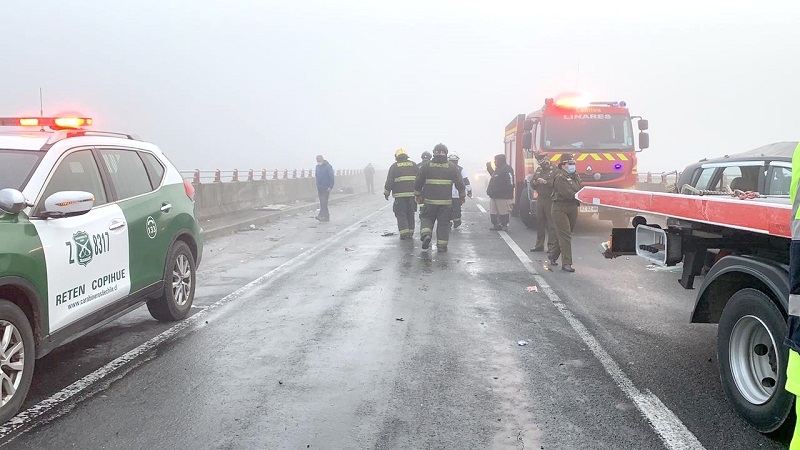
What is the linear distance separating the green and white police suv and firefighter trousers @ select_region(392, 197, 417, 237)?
6848mm

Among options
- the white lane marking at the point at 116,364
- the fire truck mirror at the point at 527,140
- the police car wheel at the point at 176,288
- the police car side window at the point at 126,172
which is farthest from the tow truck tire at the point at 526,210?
the police car side window at the point at 126,172

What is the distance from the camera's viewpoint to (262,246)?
13.3 meters

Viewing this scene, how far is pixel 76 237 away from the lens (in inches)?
185

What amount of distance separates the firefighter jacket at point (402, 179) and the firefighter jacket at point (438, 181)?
1144 mm

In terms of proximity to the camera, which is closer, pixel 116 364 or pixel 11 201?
pixel 11 201

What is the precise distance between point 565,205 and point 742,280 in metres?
5.91

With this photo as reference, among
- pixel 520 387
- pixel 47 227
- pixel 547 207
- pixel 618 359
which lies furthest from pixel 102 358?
pixel 547 207

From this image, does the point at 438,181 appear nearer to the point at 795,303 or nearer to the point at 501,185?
the point at 501,185

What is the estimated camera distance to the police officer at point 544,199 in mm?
10452

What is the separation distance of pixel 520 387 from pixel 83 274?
3216 mm

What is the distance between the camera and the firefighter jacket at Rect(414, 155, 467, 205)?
11781 millimetres

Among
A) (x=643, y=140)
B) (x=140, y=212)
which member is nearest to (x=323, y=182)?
(x=643, y=140)

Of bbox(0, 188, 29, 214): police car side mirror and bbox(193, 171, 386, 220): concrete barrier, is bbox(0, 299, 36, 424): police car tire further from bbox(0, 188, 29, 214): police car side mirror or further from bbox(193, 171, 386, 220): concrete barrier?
bbox(193, 171, 386, 220): concrete barrier

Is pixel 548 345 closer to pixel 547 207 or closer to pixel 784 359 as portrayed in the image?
pixel 784 359
